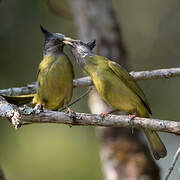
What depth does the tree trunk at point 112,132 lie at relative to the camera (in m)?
6.48

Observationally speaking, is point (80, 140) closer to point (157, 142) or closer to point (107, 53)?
point (107, 53)

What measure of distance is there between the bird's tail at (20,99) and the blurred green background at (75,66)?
2975mm

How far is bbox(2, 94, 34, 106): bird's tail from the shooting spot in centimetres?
489

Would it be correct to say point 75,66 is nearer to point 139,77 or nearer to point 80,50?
point 80,50

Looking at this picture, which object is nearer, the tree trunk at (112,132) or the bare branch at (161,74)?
the bare branch at (161,74)

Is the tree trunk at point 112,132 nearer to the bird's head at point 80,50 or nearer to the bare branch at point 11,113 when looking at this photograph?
the bird's head at point 80,50

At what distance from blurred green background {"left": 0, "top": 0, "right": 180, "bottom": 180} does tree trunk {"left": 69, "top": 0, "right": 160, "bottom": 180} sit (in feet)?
2.85

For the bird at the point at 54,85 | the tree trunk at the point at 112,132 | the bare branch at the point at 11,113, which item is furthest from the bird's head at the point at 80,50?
the tree trunk at the point at 112,132

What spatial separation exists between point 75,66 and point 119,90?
4.66 m

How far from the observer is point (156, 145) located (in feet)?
16.1

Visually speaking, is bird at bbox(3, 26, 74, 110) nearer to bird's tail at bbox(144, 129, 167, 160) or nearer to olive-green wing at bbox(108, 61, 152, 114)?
olive-green wing at bbox(108, 61, 152, 114)

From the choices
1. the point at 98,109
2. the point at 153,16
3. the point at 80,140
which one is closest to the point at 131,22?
the point at 153,16

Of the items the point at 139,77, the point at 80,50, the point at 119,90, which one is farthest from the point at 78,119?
the point at 80,50

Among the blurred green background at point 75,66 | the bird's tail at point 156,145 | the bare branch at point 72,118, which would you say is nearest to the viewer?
the bare branch at point 72,118
